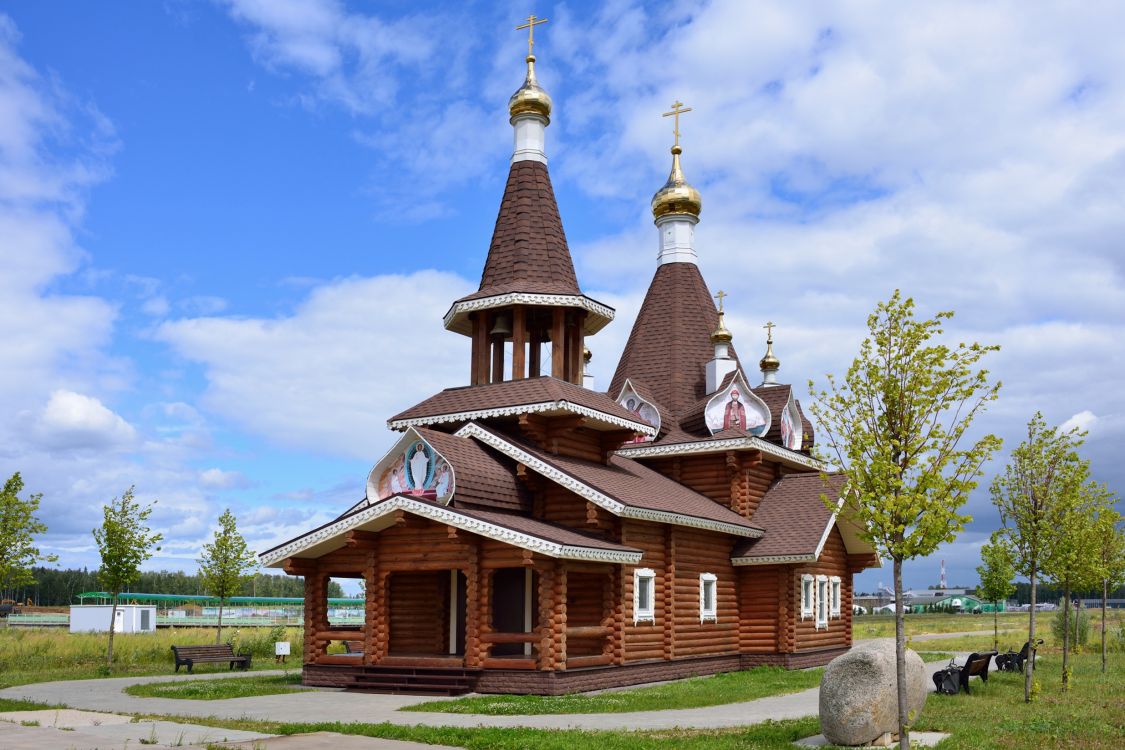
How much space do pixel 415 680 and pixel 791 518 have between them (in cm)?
1069

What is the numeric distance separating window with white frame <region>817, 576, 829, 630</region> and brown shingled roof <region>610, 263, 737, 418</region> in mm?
5719

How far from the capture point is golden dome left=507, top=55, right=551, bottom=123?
24250 mm

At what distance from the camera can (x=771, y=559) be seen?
23844mm

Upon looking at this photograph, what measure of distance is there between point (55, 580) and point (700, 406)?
415 feet

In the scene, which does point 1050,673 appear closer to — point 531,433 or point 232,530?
point 531,433

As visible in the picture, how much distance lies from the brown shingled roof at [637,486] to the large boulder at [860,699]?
738cm

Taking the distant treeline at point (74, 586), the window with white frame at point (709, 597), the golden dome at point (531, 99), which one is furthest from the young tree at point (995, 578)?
the distant treeline at point (74, 586)

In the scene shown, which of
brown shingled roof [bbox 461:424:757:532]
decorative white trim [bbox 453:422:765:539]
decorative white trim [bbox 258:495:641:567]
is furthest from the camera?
brown shingled roof [bbox 461:424:757:532]

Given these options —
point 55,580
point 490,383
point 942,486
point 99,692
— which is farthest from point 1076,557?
point 55,580

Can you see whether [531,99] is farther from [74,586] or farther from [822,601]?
[74,586]

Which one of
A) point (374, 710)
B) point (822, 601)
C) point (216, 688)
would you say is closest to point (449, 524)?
point (374, 710)

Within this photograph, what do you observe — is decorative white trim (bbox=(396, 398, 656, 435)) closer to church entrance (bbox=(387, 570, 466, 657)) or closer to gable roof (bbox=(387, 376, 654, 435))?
gable roof (bbox=(387, 376, 654, 435))

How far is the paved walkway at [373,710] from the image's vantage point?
13.8 metres

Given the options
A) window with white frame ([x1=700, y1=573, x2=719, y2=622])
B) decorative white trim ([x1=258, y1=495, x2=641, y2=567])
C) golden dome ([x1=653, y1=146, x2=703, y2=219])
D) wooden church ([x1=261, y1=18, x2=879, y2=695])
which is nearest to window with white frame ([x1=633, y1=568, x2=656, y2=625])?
wooden church ([x1=261, y1=18, x2=879, y2=695])
